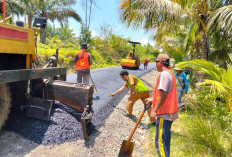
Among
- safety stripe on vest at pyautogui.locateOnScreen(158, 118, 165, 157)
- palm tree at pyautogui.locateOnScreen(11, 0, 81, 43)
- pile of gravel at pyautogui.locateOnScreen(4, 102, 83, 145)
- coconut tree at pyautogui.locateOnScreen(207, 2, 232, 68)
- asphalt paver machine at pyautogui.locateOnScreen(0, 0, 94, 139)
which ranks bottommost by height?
pile of gravel at pyautogui.locateOnScreen(4, 102, 83, 145)

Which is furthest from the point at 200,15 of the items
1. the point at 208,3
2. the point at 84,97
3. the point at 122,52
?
the point at 122,52

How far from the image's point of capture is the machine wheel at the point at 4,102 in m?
3.18

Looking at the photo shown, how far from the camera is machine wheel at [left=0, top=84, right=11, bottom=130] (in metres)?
3.18

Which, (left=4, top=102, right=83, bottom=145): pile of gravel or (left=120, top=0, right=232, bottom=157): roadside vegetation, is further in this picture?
(left=120, top=0, right=232, bottom=157): roadside vegetation

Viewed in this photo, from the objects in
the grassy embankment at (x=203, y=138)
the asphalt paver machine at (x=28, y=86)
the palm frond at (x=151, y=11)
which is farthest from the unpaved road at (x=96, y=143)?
the palm frond at (x=151, y=11)

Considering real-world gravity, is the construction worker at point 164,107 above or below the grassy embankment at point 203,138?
above

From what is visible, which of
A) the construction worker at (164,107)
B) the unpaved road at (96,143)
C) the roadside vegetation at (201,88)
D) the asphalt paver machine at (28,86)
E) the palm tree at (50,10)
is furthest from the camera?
the palm tree at (50,10)

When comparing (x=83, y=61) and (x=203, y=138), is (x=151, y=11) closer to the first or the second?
(x=83, y=61)

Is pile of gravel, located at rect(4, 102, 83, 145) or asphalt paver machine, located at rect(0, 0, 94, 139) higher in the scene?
asphalt paver machine, located at rect(0, 0, 94, 139)

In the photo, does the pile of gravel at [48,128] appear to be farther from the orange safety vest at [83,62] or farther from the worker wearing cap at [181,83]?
the worker wearing cap at [181,83]

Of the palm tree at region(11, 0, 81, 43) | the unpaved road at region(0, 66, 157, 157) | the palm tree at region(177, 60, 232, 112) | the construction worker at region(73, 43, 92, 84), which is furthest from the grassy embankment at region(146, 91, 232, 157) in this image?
the palm tree at region(11, 0, 81, 43)

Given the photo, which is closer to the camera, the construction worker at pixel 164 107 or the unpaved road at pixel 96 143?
the construction worker at pixel 164 107

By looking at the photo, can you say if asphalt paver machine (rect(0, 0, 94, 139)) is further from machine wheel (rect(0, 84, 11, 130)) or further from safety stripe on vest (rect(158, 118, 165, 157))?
safety stripe on vest (rect(158, 118, 165, 157))

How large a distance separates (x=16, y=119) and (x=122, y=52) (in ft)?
91.6
